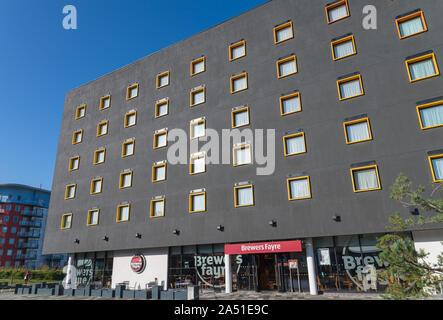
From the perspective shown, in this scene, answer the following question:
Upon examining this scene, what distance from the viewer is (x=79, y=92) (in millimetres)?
40750

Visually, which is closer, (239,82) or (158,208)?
(239,82)

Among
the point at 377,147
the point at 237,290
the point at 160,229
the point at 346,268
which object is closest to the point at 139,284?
the point at 160,229

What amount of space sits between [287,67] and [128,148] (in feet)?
60.9

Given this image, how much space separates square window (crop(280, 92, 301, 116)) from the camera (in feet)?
80.6

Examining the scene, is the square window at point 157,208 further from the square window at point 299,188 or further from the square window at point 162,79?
the square window at point 162,79

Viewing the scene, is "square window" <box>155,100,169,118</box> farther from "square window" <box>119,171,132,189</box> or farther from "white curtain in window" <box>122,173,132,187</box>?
"white curtain in window" <box>122,173,132,187</box>

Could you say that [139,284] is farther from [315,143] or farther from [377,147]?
[377,147]

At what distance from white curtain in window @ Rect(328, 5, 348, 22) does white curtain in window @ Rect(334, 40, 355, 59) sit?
246cm

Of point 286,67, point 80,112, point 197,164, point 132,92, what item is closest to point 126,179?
point 197,164

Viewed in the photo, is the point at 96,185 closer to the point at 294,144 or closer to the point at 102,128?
the point at 102,128

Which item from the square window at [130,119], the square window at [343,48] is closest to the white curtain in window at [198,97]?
the square window at [130,119]

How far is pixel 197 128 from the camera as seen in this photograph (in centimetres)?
2888

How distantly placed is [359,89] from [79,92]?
1372 inches

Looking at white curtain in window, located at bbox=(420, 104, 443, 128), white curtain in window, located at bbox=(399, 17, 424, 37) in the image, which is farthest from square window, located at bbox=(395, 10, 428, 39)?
white curtain in window, located at bbox=(420, 104, 443, 128)
